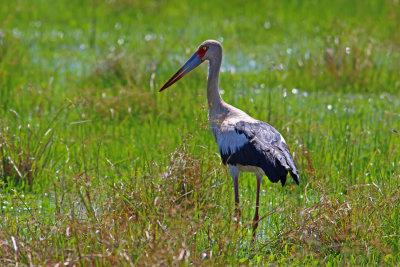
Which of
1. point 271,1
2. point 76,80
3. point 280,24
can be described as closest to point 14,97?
point 76,80

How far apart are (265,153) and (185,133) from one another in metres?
1.33

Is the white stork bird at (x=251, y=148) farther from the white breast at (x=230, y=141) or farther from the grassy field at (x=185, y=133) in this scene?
the grassy field at (x=185, y=133)

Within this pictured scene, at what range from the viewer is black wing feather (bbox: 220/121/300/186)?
170 inches

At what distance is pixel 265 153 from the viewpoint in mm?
4434

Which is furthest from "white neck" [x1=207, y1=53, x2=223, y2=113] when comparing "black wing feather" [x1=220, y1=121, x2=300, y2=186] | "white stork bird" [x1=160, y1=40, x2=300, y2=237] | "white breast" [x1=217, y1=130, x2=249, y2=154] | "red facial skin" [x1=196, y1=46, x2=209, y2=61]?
"black wing feather" [x1=220, y1=121, x2=300, y2=186]

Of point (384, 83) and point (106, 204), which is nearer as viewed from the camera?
point (106, 204)

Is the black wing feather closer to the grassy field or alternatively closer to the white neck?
the grassy field

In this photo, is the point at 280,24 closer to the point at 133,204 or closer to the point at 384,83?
the point at 384,83

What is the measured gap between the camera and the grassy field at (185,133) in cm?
374

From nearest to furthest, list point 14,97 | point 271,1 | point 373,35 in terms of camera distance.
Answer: point 14,97 < point 373,35 < point 271,1

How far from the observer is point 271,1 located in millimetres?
12227

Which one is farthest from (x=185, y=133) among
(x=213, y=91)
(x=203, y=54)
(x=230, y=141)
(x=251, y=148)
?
(x=251, y=148)

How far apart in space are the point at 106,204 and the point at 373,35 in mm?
7288

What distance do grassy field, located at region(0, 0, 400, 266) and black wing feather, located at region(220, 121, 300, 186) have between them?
190 mm
